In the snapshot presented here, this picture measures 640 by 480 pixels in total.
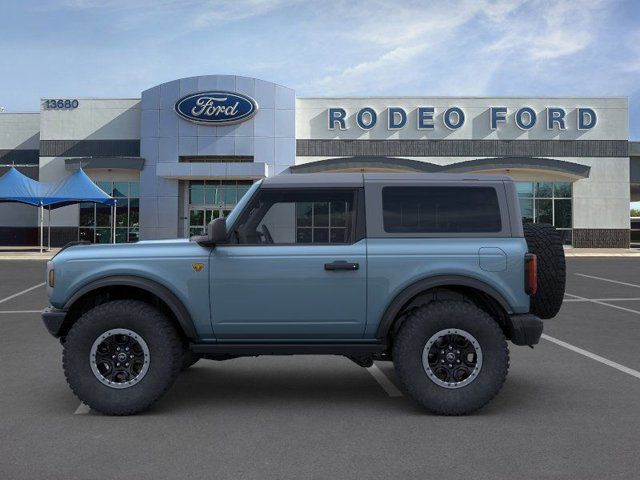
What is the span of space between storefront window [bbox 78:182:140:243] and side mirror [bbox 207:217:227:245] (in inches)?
1307

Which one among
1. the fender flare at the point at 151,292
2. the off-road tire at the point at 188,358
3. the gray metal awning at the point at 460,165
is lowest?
the off-road tire at the point at 188,358

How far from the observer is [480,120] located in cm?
3562

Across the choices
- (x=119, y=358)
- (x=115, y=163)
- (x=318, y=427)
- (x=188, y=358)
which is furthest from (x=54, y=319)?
(x=115, y=163)

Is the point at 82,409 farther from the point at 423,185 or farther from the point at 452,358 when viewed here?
the point at 423,185

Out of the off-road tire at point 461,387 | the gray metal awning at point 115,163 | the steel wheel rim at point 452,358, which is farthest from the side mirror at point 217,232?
the gray metal awning at point 115,163

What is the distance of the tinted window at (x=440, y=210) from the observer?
5109mm

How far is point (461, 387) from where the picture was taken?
4883mm

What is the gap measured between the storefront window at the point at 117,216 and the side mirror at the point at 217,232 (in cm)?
3321

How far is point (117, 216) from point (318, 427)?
34.7 m

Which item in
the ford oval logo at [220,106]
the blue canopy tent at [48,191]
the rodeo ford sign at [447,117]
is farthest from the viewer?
the rodeo ford sign at [447,117]

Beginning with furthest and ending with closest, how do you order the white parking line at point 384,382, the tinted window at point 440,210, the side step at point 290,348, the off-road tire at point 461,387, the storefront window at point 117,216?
the storefront window at point 117,216 → the white parking line at point 384,382 → the tinted window at point 440,210 → the side step at point 290,348 → the off-road tire at point 461,387

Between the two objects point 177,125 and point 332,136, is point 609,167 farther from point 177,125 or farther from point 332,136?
point 177,125

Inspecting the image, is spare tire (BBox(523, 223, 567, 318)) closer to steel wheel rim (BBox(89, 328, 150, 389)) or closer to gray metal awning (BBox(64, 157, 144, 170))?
steel wheel rim (BBox(89, 328, 150, 389))

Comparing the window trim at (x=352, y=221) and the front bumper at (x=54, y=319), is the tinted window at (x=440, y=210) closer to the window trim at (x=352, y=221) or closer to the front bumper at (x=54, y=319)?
the window trim at (x=352, y=221)
